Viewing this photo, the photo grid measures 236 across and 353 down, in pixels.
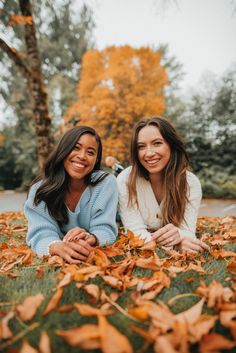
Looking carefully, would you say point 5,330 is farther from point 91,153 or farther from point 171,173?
point 171,173

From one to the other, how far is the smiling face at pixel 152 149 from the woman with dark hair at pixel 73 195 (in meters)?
0.39

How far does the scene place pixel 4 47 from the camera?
18.5 feet

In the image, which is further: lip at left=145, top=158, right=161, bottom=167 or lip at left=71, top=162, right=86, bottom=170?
lip at left=145, top=158, right=161, bottom=167

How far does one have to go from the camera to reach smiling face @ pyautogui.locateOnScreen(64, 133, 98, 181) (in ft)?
8.09

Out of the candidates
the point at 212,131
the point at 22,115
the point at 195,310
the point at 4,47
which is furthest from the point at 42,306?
the point at 22,115

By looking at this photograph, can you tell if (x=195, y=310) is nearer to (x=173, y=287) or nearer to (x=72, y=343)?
(x=173, y=287)

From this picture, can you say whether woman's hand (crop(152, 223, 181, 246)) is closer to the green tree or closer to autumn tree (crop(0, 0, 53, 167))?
autumn tree (crop(0, 0, 53, 167))

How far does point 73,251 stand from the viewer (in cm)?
178

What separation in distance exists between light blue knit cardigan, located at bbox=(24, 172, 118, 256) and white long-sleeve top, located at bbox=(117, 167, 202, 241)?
26 centimetres

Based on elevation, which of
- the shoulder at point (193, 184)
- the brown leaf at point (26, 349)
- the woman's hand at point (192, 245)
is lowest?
the woman's hand at point (192, 245)

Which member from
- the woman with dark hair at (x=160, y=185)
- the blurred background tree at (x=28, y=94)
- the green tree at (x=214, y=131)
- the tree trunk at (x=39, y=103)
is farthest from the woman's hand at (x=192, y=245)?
the blurred background tree at (x=28, y=94)

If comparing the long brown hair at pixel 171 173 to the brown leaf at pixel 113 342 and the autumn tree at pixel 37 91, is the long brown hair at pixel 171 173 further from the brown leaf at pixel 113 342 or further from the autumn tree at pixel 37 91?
the autumn tree at pixel 37 91

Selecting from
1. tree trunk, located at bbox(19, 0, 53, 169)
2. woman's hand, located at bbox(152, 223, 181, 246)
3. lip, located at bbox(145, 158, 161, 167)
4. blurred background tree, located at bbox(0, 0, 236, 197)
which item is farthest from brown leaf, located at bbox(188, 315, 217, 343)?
blurred background tree, located at bbox(0, 0, 236, 197)

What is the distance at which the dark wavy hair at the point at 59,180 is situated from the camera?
2434mm
